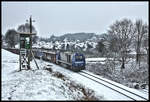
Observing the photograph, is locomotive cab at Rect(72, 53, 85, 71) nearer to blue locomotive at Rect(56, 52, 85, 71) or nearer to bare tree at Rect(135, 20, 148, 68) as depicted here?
blue locomotive at Rect(56, 52, 85, 71)

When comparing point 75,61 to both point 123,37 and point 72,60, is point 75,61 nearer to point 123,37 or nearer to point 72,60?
point 72,60

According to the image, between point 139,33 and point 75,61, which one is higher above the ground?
point 139,33

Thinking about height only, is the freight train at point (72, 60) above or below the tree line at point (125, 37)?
below

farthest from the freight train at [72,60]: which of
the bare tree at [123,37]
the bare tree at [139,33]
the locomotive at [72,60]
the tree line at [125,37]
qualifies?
the bare tree at [139,33]

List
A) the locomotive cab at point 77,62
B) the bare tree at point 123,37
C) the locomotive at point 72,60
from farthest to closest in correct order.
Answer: the bare tree at point 123,37
the locomotive at point 72,60
the locomotive cab at point 77,62

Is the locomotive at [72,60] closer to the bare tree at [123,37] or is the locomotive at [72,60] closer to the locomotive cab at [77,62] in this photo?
the locomotive cab at [77,62]

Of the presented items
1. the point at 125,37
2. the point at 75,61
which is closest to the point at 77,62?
the point at 75,61

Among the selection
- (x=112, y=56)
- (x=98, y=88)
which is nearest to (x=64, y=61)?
(x=112, y=56)

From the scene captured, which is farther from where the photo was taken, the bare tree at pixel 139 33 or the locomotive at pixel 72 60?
the bare tree at pixel 139 33

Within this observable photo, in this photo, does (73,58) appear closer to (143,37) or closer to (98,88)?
(98,88)

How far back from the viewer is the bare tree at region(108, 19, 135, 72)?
38031mm

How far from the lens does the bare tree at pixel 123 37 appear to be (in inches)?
1497

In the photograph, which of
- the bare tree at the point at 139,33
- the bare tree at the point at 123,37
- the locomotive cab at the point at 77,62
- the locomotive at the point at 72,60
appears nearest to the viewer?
the locomotive cab at the point at 77,62

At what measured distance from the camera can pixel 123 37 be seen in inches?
1518
